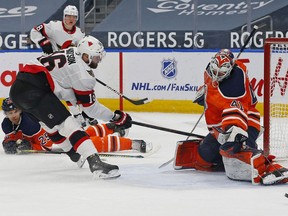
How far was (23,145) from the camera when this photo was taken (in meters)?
5.49

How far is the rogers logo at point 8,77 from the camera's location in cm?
884

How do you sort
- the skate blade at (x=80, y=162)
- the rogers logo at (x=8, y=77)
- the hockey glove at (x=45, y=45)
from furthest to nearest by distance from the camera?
the rogers logo at (x=8, y=77), the hockey glove at (x=45, y=45), the skate blade at (x=80, y=162)

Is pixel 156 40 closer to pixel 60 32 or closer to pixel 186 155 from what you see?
pixel 60 32

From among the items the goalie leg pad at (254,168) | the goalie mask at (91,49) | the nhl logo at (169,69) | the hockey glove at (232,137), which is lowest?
the goalie leg pad at (254,168)

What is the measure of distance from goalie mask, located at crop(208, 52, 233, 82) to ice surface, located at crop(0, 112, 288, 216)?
56cm

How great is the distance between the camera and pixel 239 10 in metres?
9.82

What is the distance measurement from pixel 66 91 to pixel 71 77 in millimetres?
139

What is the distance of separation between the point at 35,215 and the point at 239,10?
22.5 ft

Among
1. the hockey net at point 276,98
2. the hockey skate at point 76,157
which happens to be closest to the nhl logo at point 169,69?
the hockey net at point 276,98

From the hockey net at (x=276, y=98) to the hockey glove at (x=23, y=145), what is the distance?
1641 mm

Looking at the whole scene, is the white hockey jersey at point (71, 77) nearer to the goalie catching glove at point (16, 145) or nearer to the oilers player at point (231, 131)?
the oilers player at point (231, 131)

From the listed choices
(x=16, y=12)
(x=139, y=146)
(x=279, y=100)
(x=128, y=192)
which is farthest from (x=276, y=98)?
(x=16, y=12)

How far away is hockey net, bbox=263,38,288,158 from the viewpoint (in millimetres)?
4957

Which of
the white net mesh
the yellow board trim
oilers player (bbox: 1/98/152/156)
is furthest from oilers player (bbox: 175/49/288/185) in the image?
the yellow board trim
